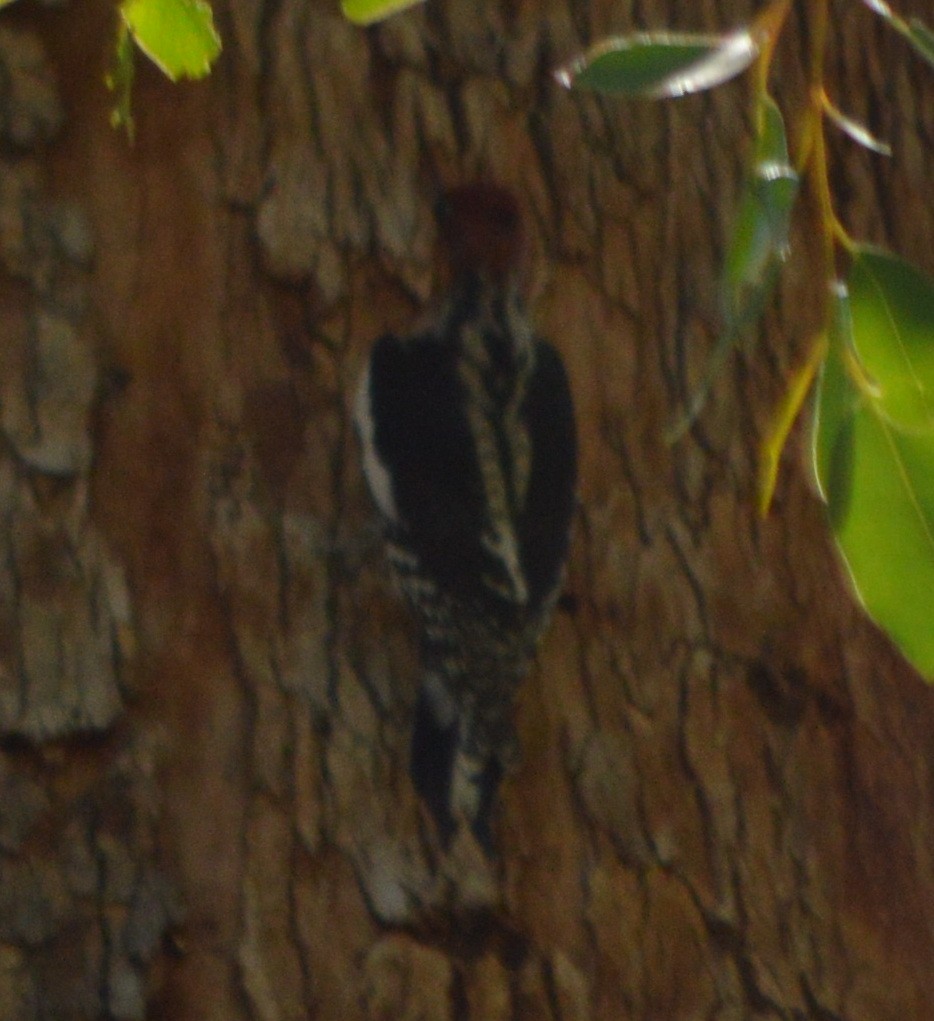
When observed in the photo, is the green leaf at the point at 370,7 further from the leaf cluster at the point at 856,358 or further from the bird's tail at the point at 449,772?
the bird's tail at the point at 449,772

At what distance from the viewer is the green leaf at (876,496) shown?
1.25 meters

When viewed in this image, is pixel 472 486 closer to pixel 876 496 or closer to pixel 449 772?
pixel 449 772

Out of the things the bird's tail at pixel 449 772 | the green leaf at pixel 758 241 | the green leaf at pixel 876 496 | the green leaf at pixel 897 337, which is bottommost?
the bird's tail at pixel 449 772

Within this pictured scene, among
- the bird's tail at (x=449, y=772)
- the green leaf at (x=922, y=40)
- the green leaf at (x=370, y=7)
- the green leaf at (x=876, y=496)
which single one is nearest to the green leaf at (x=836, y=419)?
the green leaf at (x=876, y=496)

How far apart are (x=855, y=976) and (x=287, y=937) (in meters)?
0.82

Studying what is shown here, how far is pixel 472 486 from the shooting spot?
2.29m

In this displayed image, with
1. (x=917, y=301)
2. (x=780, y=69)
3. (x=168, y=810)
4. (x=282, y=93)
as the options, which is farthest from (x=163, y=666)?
(x=780, y=69)

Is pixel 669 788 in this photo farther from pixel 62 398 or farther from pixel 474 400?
pixel 62 398

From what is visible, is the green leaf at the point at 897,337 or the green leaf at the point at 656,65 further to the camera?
the green leaf at the point at 897,337

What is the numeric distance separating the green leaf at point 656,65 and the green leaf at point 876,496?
186mm

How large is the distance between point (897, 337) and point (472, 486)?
1.06 m

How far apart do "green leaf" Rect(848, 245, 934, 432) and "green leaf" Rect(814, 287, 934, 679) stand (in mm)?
13

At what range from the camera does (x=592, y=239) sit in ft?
7.83

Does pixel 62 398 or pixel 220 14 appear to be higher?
pixel 220 14
